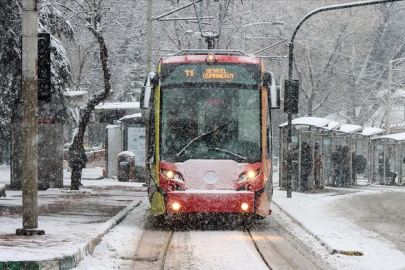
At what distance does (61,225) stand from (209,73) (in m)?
3.97

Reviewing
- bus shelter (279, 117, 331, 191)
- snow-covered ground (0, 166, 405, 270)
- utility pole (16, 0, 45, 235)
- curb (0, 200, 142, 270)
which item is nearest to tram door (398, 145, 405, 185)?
bus shelter (279, 117, 331, 191)

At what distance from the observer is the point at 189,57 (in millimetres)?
14688

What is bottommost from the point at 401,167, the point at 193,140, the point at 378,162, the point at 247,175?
the point at 401,167

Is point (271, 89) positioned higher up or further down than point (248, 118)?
higher up

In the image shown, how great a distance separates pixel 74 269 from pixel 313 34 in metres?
47.8

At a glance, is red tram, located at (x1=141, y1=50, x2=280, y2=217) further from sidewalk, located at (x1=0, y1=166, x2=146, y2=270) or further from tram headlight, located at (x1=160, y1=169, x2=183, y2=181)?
sidewalk, located at (x1=0, y1=166, x2=146, y2=270)

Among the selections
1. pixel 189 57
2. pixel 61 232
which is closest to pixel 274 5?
pixel 189 57

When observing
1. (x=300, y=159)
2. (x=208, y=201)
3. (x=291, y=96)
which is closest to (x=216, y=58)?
(x=208, y=201)

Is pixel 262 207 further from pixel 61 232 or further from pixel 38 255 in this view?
pixel 38 255

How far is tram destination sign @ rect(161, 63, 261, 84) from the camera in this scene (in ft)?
47.3

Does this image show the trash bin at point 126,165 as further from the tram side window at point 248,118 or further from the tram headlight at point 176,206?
the tram headlight at point 176,206

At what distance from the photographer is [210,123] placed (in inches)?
553

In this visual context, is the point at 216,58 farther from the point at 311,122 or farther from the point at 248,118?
the point at 311,122

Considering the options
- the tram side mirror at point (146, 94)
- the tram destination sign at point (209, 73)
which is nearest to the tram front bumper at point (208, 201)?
the tram side mirror at point (146, 94)
